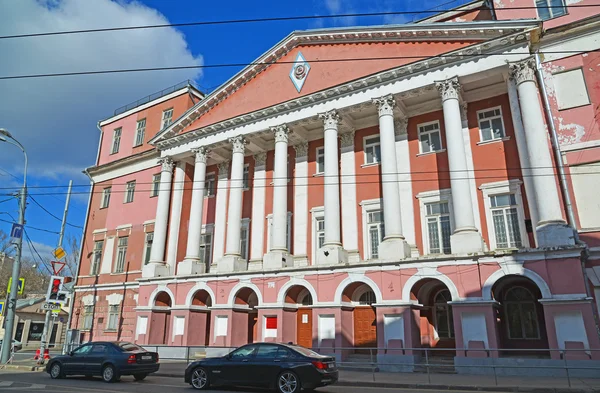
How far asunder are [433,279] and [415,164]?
6664 mm

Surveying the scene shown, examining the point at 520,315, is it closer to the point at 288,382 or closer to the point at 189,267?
the point at 288,382

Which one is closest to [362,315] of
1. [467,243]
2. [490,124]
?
[467,243]

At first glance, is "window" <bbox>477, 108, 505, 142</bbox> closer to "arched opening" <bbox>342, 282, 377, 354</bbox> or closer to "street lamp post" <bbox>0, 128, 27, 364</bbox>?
"arched opening" <bbox>342, 282, 377, 354</bbox>

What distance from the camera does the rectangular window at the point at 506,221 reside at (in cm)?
1928

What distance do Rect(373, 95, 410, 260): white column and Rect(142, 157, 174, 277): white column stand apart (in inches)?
559

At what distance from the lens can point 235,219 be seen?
24.6 metres

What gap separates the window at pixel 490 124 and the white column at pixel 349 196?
676 centimetres

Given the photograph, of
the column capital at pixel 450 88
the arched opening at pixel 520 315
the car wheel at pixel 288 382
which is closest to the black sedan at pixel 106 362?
the car wheel at pixel 288 382

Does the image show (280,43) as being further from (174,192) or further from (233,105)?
(174,192)

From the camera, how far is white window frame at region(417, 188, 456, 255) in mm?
20922

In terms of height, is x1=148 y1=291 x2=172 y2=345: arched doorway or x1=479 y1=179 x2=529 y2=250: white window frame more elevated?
x1=479 y1=179 x2=529 y2=250: white window frame

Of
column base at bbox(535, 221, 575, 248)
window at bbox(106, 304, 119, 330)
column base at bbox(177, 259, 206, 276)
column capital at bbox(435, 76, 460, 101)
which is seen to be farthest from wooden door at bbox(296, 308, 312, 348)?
window at bbox(106, 304, 119, 330)

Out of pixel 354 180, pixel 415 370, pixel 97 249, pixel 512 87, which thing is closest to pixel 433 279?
pixel 415 370

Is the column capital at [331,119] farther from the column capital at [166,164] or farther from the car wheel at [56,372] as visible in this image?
the car wheel at [56,372]
